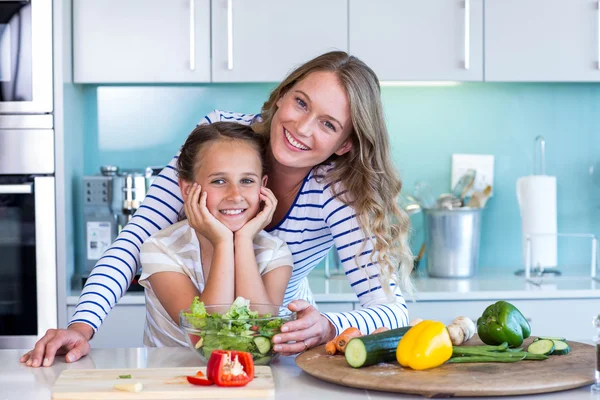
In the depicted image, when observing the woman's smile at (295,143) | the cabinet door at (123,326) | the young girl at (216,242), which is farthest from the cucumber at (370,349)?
the cabinet door at (123,326)

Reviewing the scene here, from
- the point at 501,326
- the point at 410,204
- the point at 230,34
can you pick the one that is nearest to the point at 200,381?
the point at 501,326

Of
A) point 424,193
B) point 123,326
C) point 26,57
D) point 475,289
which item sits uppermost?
point 26,57

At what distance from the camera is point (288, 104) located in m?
1.82

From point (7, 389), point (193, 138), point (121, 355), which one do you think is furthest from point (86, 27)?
point (7, 389)

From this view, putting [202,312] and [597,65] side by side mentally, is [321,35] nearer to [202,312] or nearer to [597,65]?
[597,65]

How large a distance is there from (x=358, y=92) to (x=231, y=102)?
63.7 inches

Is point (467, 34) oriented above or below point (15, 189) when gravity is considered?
above

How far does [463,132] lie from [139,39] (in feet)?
4.33

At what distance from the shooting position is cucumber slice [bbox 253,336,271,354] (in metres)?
1.39

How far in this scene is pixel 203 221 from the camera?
1.78m

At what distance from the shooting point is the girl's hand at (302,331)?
142cm

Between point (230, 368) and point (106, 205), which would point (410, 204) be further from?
point (230, 368)

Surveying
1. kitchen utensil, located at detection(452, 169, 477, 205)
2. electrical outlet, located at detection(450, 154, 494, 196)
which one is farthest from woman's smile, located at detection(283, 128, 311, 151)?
electrical outlet, located at detection(450, 154, 494, 196)

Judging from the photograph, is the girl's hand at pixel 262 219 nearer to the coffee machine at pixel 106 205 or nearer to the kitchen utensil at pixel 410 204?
the coffee machine at pixel 106 205
